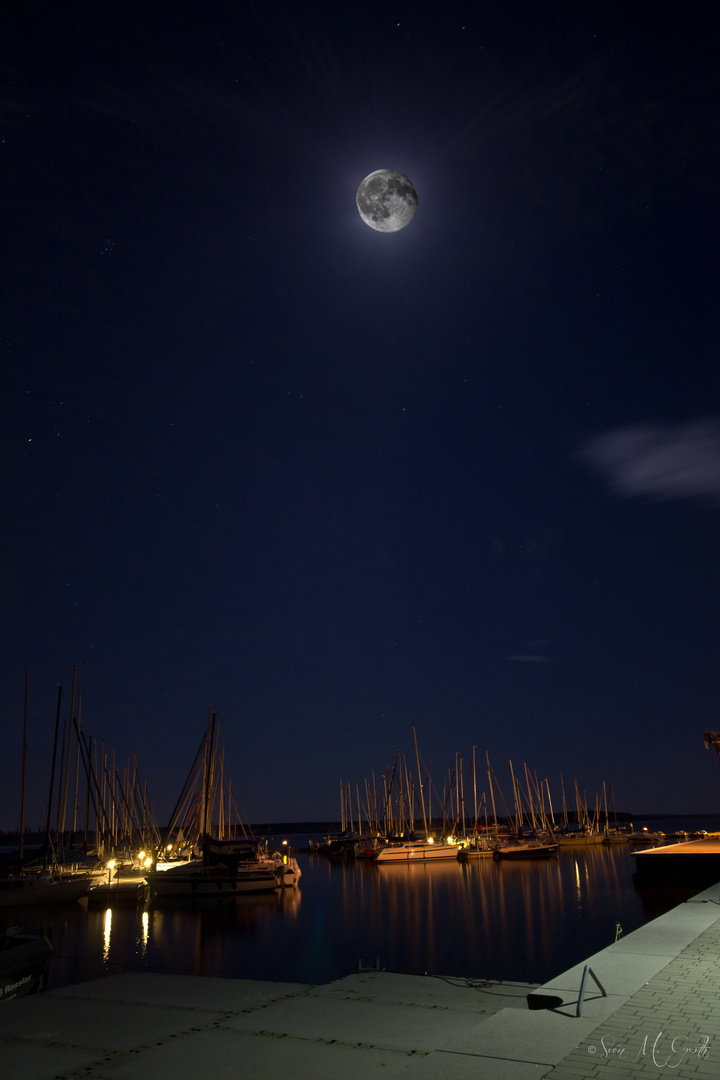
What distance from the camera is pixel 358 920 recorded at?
37.6m

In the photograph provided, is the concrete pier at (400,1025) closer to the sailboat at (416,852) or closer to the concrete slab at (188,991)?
the concrete slab at (188,991)

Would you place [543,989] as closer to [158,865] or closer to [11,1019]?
[11,1019]

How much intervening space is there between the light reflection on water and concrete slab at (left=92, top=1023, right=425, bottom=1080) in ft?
35.0

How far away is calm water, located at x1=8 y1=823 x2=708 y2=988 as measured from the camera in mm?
25438

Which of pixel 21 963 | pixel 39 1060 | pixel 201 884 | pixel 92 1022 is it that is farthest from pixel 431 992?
pixel 201 884

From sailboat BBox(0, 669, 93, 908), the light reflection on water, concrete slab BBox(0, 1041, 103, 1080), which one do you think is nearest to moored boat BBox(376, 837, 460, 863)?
the light reflection on water

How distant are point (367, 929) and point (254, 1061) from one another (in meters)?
27.7

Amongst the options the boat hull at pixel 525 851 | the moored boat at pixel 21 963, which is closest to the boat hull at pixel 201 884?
the moored boat at pixel 21 963

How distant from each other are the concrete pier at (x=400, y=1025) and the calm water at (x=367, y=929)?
9.49 meters

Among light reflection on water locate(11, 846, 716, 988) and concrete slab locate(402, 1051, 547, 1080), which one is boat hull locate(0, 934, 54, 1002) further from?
concrete slab locate(402, 1051, 547, 1080)

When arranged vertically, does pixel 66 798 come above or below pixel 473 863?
above

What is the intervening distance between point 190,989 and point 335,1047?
6337 millimetres

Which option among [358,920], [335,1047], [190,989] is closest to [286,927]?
[358,920]

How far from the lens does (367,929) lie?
34.7 m
